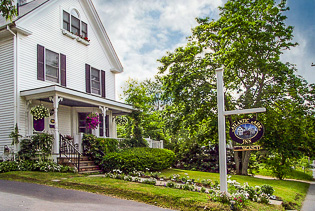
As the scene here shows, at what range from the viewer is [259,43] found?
16562 millimetres

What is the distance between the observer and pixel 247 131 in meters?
7.08

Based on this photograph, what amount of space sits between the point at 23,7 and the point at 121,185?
11864mm

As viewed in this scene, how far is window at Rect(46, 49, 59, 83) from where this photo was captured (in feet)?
47.3

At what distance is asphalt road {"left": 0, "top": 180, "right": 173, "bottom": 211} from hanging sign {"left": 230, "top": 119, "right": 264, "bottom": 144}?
2.55 m

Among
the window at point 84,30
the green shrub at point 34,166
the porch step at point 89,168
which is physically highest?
the window at point 84,30

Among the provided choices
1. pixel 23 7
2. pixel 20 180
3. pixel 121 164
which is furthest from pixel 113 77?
pixel 20 180

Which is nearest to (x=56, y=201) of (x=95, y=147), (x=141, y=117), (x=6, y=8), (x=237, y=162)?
(x=6, y=8)

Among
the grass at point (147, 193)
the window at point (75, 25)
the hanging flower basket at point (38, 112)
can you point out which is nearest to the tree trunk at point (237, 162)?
the grass at point (147, 193)

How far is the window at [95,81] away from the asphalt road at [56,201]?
957 centimetres

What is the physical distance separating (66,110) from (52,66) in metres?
2.39

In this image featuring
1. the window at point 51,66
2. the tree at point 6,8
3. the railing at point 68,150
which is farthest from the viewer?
the window at point 51,66

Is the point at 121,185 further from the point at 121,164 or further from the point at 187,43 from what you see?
the point at 187,43

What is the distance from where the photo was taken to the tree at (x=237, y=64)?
52.0 feet

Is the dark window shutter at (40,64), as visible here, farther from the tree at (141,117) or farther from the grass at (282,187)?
the grass at (282,187)
